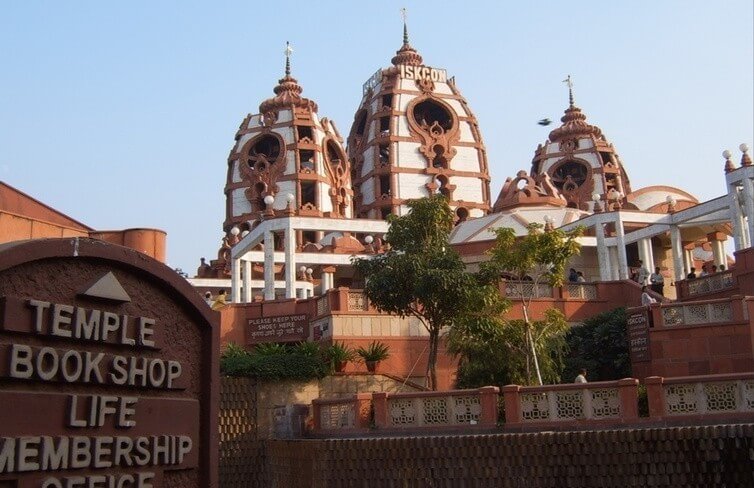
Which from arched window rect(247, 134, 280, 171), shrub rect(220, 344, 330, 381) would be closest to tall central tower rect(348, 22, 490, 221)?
arched window rect(247, 134, 280, 171)

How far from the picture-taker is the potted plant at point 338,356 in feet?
67.6

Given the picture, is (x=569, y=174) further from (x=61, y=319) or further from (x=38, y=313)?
(x=38, y=313)

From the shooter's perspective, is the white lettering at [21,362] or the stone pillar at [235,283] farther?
the stone pillar at [235,283]

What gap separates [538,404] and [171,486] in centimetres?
999

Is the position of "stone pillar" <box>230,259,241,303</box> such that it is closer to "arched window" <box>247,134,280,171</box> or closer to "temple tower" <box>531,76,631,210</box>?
"arched window" <box>247,134,280,171</box>

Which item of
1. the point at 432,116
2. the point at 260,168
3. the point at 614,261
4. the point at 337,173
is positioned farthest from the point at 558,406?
the point at 432,116

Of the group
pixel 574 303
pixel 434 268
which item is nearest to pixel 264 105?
pixel 574 303

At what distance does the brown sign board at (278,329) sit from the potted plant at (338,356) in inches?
105

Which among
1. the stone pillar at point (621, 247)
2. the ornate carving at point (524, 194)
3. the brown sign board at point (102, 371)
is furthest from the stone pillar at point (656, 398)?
the ornate carving at point (524, 194)

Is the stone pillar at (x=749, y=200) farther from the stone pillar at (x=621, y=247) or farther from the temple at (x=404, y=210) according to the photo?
the stone pillar at (x=621, y=247)

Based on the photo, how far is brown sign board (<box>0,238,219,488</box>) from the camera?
532 cm

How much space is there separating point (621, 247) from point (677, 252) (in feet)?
6.03

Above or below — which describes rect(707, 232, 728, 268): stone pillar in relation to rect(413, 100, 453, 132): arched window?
below

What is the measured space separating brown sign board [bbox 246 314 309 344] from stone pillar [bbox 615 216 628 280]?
506 inches
